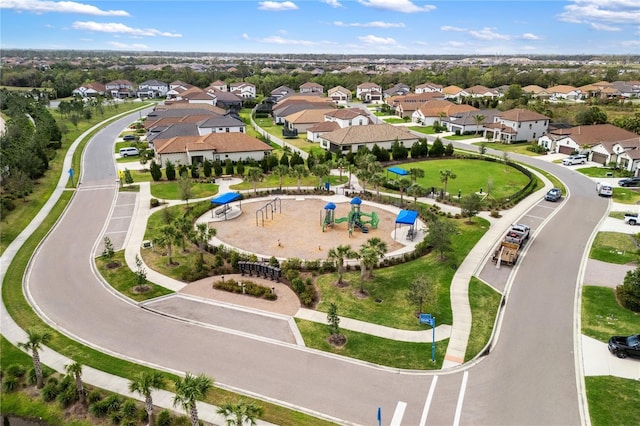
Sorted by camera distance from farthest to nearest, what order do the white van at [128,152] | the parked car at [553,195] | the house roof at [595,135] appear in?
the house roof at [595,135] → the white van at [128,152] → the parked car at [553,195]

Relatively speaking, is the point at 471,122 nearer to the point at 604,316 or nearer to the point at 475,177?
the point at 475,177

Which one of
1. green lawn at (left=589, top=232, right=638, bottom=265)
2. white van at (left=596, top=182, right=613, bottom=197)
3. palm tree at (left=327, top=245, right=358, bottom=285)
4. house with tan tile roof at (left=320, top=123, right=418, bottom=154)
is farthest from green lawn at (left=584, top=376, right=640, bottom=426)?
house with tan tile roof at (left=320, top=123, right=418, bottom=154)

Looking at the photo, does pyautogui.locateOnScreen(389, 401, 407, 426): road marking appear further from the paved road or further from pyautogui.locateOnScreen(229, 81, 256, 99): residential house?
pyautogui.locateOnScreen(229, 81, 256, 99): residential house

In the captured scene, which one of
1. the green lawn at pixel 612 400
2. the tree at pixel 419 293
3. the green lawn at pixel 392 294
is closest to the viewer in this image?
the green lawn at pixel 612 400

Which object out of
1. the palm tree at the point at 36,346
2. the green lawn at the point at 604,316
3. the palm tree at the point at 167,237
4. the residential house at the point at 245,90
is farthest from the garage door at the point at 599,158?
the residential house at the point at 245,90

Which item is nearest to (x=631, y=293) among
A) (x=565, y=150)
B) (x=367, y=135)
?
(x=367, y=135)

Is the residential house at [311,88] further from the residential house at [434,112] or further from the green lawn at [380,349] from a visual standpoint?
the green lawn at [380,349]

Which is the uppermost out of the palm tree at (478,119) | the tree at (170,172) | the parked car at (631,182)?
the palm tree at (478,119)
